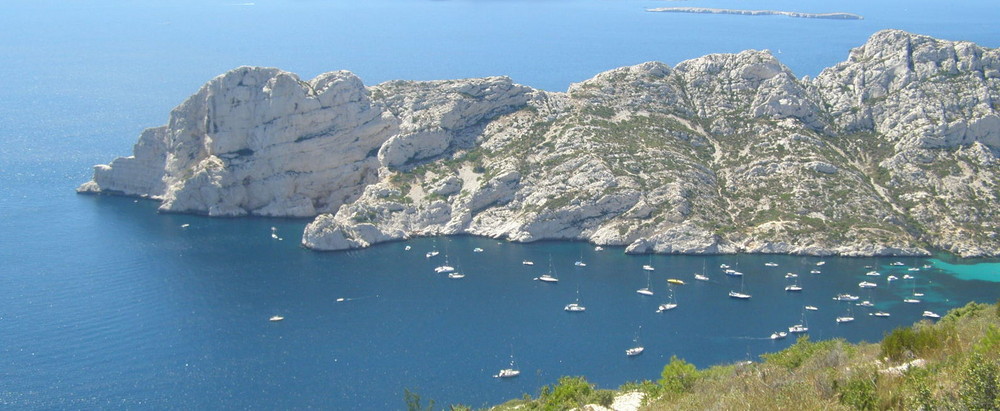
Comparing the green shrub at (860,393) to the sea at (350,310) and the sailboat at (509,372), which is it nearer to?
the sea at (350,310)

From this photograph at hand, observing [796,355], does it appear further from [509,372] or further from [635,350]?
[635,350]

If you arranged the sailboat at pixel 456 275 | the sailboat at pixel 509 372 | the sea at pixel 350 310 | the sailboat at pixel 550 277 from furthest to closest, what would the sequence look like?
the sailboat at pixel 456 275
the sailboat at pixel 550 277
the sailboat at pixel 509 372
the sea at pixel 350 310

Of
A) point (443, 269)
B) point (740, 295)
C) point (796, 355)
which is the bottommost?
point (740, 295)

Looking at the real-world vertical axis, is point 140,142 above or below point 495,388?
above

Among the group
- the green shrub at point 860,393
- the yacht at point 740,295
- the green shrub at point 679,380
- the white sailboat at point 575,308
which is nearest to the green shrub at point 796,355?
the green shrub at point 679,380

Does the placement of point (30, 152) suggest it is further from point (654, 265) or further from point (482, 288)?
point (654, 265)

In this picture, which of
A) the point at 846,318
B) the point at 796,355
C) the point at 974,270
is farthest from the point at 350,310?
the point at 974,270

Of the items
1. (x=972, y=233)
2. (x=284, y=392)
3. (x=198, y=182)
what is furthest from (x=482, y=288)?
(x=972, y=233)

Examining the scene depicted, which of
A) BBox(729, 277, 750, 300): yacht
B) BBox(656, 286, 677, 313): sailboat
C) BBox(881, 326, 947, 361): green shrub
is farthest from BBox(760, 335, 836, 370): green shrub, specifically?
BBox(729, 277, 750, 300): yacht
